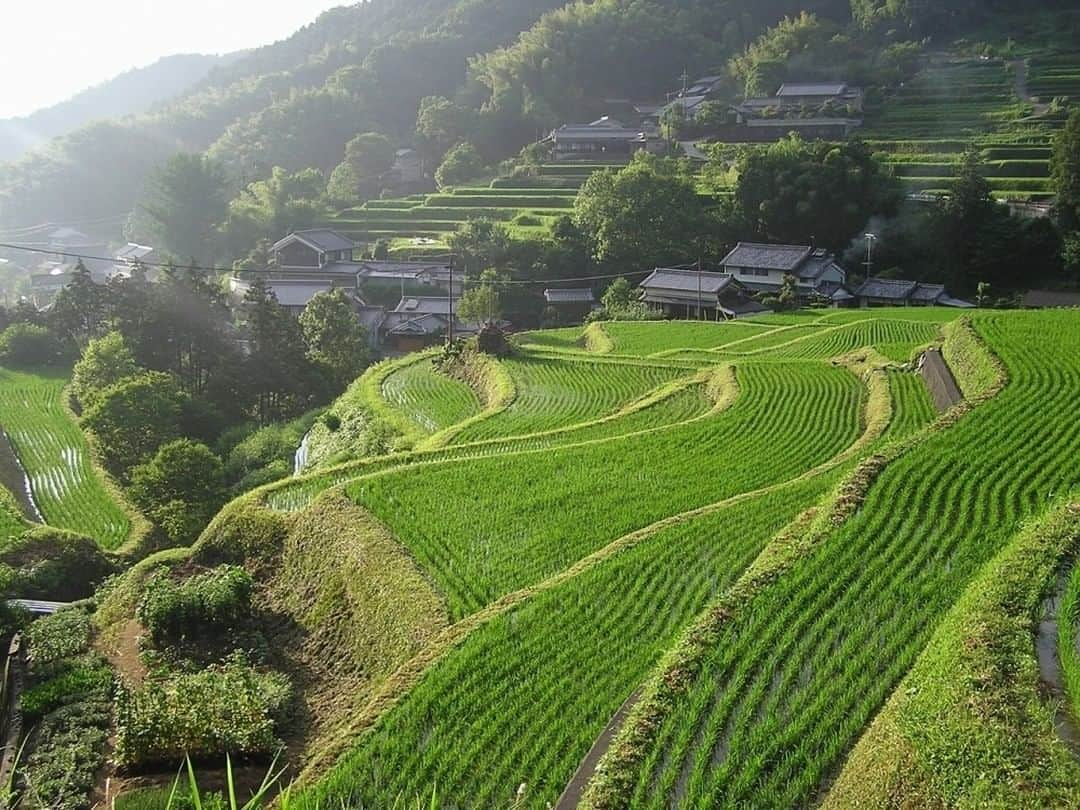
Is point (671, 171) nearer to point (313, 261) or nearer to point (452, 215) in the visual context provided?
point (452, 215)

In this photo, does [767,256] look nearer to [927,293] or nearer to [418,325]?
[927,293]

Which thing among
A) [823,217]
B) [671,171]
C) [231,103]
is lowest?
[823,217]

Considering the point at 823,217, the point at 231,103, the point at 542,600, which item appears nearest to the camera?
the point at 542,600

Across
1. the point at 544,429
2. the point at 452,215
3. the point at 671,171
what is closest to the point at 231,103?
the point at 452,215

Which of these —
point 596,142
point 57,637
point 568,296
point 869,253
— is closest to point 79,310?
point 568,296

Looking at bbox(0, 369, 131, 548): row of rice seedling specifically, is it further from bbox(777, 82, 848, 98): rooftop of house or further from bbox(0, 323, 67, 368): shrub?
bbox(777, 82, 848, 98): rooftop of house

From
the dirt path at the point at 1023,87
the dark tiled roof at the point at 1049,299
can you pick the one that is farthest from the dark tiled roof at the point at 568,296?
the dirt path at the point at 1023,87
